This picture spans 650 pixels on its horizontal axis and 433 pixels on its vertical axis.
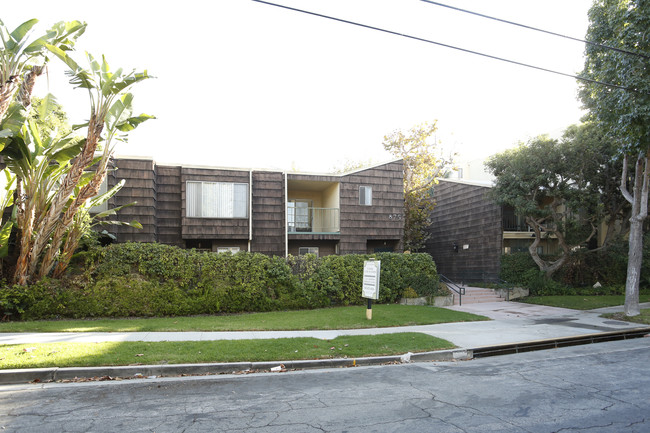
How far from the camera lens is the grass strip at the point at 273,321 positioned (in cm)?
1038

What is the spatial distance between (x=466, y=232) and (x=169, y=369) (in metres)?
21.4

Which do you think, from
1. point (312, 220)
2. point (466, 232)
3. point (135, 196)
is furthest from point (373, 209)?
point (135, 196)

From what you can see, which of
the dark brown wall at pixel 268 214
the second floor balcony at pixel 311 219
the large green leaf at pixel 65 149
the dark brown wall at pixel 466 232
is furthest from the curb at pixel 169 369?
the dark brown wall at pixel 466 232

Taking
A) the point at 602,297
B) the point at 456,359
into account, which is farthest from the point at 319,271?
the point at 602,297

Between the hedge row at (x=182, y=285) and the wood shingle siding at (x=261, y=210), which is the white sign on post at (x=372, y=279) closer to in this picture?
the hedge row at (x=182, y=285)

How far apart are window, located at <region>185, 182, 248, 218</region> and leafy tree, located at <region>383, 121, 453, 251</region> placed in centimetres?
1000

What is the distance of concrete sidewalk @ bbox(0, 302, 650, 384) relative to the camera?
673 cm

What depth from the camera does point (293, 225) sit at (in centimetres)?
1981

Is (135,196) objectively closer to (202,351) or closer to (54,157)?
(54,157)

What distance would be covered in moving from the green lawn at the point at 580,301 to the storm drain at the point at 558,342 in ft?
16.4

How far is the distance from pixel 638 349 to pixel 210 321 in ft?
35.5

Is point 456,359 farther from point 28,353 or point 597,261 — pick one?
point 597,261

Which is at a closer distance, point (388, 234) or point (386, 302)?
point (386, 302)

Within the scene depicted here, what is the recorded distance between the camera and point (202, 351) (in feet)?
25.8
